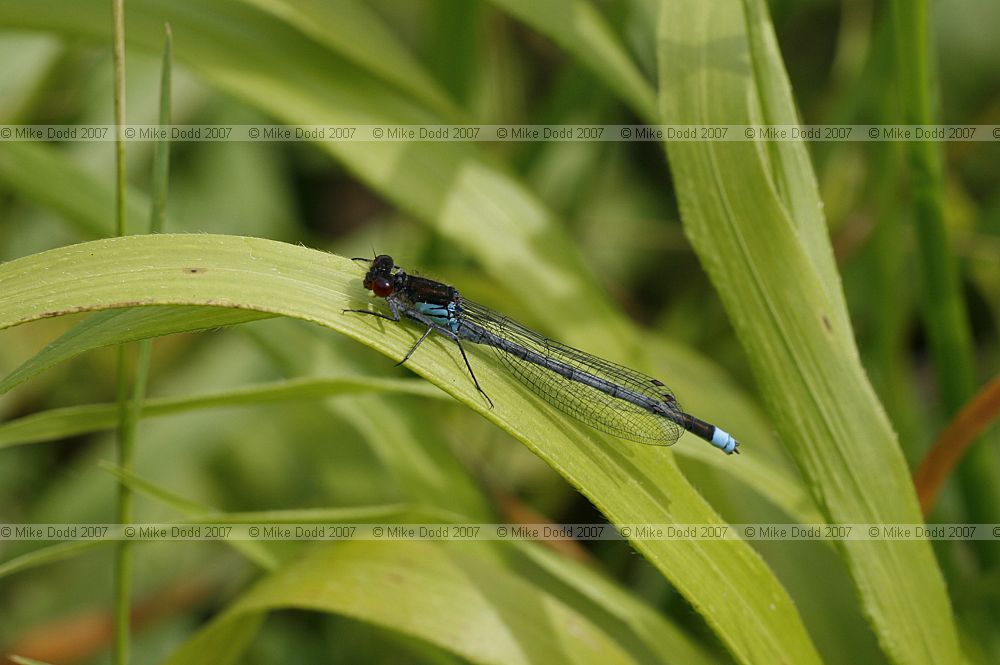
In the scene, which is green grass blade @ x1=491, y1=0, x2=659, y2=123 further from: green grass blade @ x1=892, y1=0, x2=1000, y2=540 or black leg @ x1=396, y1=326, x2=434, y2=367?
black leg @ x1=396, y1=326, x2=434, y2=367

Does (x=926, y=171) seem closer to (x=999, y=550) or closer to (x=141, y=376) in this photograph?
→ (x=999, y=550)

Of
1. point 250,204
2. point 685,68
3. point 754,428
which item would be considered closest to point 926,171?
point 685,68

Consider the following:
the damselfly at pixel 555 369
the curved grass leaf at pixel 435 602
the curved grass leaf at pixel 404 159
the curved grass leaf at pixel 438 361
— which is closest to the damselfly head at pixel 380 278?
the damselfly at pixel 555 369

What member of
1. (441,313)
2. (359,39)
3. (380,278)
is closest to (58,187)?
(359,39)

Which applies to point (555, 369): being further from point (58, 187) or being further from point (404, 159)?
point (58, 187)

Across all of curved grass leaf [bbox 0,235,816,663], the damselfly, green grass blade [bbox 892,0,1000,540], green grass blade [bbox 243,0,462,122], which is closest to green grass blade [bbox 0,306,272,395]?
curved grass leaf [bbox 0,235,816,663]
